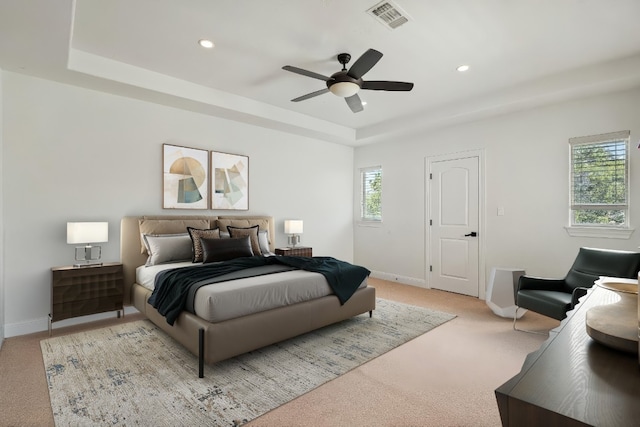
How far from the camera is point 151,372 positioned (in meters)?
2.49

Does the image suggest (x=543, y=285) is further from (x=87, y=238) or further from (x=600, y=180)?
(x=87, y=238)

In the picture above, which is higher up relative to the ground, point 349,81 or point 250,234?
point 349,81

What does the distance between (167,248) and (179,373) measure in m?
1.71

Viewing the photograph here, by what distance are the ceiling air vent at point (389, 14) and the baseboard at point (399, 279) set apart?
4053 millimetres

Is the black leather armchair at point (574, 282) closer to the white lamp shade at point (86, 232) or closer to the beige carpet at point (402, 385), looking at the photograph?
the beige carpet at point (402, 385)

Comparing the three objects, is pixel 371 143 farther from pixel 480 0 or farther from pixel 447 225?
pixel 480 0

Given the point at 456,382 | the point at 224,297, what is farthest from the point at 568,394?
the point at 224,297

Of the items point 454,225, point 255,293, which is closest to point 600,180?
point 454,225

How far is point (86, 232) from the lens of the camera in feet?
11.1

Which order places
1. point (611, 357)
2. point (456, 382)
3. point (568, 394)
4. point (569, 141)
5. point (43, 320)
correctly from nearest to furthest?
point (568, 394), point (611, 357), point (456, 382), point (43, 320), point (569, 141)

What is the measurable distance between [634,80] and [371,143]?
3715 mm

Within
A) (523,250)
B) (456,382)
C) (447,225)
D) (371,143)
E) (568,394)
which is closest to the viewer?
(568,394)

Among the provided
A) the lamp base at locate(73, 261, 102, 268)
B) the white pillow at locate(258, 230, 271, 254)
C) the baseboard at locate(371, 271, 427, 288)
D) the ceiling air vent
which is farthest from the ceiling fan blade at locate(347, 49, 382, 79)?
the baseboard at locate(371, 271, 427, 288)

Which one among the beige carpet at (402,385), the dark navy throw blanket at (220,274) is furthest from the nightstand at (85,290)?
the dark navy throw blanket at (220,274)
